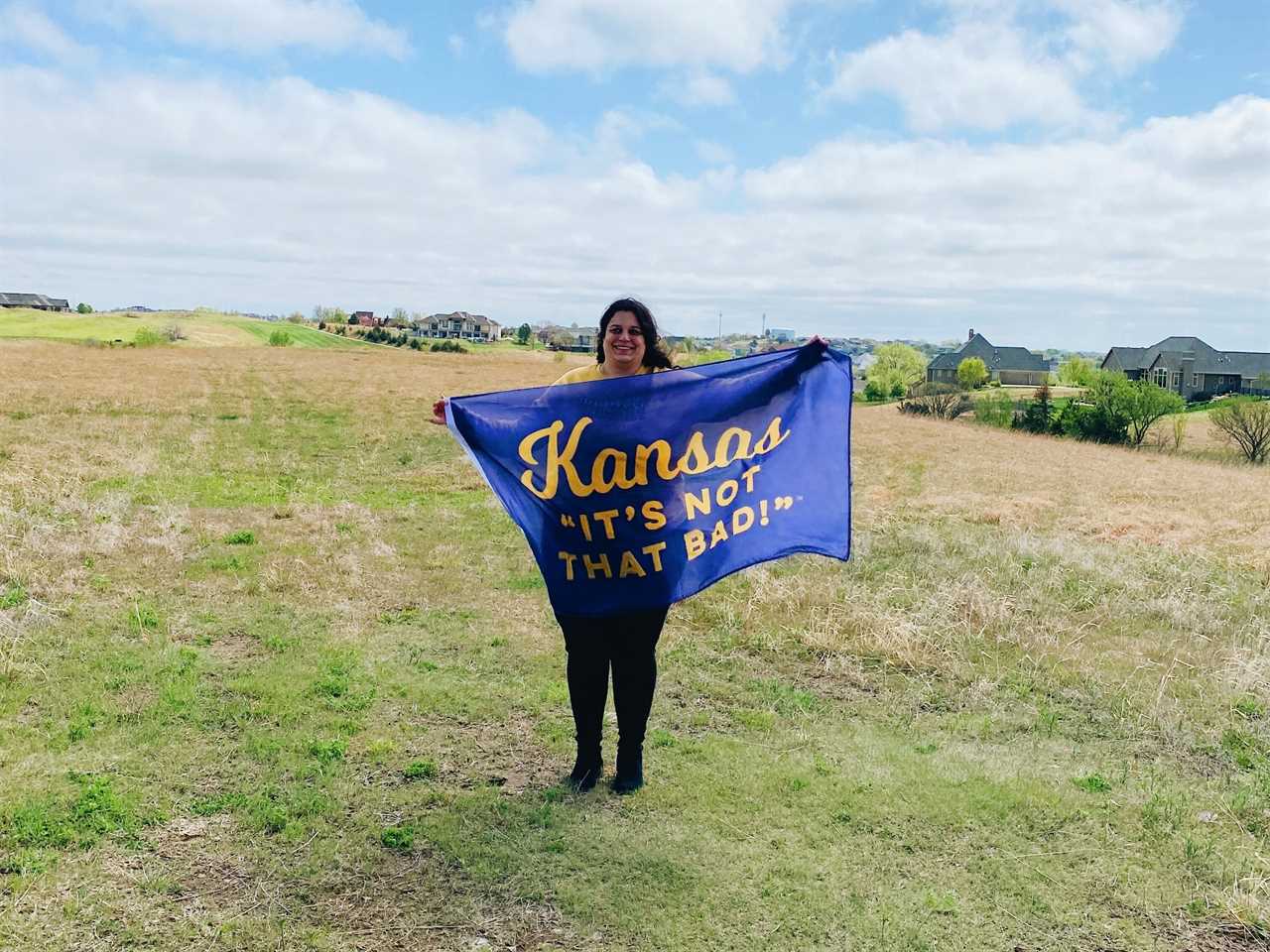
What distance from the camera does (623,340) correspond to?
4820 millimetres

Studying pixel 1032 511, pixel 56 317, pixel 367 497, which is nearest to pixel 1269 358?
pixel 1032 511

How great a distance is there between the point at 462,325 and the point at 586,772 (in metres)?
179

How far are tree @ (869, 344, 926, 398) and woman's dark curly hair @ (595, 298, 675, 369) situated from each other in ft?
314

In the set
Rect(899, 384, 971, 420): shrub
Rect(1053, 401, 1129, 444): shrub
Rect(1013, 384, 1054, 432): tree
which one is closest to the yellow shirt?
Rect(1053, 401, 1129, 444): shrub

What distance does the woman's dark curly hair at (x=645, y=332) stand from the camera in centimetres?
479

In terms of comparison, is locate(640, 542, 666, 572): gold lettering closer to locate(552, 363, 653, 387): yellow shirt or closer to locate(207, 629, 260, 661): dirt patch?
locate(552, 363, 653, 387): yellow shirt

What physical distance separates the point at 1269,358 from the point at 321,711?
124 metres

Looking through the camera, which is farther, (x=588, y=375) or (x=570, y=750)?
(x=570, y=750)

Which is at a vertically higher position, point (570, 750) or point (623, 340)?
Answer: point (623, 340)

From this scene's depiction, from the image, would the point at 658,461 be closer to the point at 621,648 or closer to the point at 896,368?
the point at 621,648

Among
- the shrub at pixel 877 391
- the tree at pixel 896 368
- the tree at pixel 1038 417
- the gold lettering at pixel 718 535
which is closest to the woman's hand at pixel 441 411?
the gold lettering at pixel 718 535

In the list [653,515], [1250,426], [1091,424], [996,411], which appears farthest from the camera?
[996,411]

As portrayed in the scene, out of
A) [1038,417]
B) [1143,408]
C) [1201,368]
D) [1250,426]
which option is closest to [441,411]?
[1250,426]

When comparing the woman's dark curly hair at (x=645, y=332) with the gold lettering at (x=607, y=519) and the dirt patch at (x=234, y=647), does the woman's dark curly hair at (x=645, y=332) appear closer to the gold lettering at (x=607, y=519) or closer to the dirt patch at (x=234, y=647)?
the gold lettering at (x=607, y=519)
